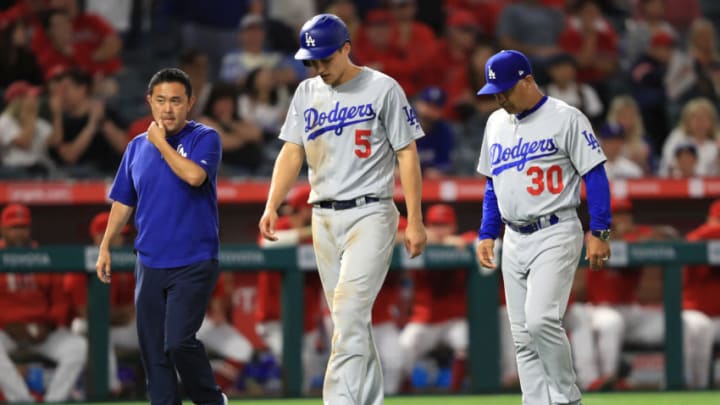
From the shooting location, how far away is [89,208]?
1019cm

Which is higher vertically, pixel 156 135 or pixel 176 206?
pixel 156 135

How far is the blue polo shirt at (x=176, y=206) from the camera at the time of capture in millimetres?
5891

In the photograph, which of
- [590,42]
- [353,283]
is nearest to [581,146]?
[353,283]

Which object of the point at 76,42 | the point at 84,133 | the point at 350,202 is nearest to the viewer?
the point at 350,202

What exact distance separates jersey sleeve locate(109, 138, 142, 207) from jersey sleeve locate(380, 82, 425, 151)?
1138mm

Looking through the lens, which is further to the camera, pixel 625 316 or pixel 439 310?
pixel 625 316

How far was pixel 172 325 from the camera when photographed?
579cm

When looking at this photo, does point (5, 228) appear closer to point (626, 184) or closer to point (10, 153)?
A: point (10, 153)

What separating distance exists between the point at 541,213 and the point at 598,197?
10.5 inches

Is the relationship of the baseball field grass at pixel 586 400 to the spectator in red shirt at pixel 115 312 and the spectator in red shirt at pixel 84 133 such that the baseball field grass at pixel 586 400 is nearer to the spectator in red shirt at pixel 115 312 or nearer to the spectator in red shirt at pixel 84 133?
the spectator in red shirt at pixel 115 312

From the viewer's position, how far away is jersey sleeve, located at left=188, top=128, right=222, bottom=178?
19.4 ft

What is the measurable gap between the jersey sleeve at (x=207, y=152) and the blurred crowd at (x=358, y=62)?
16.6ft

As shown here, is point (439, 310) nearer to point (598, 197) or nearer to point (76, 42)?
point (598, 197)

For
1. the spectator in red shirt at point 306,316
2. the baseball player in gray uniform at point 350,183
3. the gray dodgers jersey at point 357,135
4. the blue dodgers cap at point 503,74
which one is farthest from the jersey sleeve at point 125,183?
the spectator in red shirt at point 306,316
